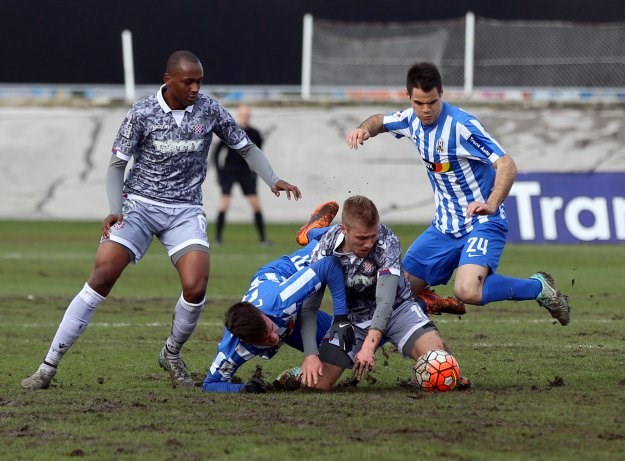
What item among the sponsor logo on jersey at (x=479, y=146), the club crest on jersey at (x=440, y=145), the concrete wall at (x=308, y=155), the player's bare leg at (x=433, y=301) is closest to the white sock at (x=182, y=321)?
the player's bare leg at (x=433, y=301)

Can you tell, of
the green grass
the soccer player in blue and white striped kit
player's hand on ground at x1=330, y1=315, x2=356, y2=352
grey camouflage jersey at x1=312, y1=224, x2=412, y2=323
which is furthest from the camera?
the soccer player in blue and white striped kit

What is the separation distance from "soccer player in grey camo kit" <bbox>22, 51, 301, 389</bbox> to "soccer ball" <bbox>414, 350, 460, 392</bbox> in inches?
59.1

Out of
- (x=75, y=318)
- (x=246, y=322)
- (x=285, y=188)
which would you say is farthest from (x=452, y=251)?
(x=75, y=318)

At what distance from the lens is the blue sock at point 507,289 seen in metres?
8.99

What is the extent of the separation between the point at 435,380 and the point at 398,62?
17258mm

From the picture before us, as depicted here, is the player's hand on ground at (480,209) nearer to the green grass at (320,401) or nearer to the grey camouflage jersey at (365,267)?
the grey camouflage jersey at (365,267)

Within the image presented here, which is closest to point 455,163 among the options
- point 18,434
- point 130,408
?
point 130,408

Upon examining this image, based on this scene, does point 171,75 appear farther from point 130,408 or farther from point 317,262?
point 130,408

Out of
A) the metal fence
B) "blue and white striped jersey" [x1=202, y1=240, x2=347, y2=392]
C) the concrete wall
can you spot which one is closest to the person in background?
the concrete wall

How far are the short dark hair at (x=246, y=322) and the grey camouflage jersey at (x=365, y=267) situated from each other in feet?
2.30

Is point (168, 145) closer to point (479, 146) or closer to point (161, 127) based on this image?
point (161, 127)

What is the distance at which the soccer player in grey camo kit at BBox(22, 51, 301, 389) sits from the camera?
27.3 feet

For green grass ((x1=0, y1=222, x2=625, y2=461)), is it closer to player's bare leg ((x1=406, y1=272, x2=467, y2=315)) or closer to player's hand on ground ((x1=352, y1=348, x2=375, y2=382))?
player's hand on ground ((x1=352, y1=348, x2=375, y2=382))

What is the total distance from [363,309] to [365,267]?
373 millimetres
